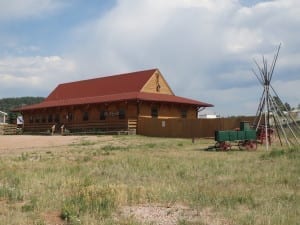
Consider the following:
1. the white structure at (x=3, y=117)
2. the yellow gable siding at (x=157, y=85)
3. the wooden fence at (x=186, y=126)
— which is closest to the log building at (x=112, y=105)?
the yellow gable siding at (x=157, y=85)

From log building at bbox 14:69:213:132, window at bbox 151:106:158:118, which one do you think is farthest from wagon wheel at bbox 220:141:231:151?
window at bbox 151:106:158:118

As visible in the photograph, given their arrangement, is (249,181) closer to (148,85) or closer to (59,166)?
(59,166)

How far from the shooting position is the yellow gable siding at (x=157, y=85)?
158 feet

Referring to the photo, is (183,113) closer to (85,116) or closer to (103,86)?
(103,86)

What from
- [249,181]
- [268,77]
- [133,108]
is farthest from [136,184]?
[133,108]

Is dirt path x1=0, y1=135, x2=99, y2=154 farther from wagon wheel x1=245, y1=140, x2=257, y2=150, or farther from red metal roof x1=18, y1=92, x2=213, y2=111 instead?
wagon wheel x1=245, y1=140, x2=257, y2=150

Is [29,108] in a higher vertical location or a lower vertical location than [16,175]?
higher

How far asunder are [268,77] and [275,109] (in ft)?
6.29

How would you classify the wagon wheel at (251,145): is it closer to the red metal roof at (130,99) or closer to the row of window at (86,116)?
the red metal roof at (130,99)

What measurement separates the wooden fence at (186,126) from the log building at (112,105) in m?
1.65

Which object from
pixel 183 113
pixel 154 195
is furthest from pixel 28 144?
pixel 154 195

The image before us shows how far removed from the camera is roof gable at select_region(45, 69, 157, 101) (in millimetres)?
49156

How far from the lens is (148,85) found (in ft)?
158

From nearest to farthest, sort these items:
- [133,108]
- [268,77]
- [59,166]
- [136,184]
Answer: [136,184] → [59,166] → [268,77] → [133,108]
